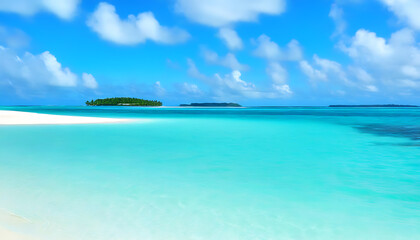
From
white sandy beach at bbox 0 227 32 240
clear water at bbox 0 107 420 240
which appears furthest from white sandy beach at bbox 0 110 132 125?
white sandy beach at bbox 0 227 32 240

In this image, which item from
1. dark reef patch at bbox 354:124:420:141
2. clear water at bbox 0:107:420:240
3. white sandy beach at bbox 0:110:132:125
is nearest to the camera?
clear water at bbox 0:107:420:240

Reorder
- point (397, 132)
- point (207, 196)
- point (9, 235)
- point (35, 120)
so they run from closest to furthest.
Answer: point (9, 235)
point (207, 196)
point (397, 132)
point (35, 120)

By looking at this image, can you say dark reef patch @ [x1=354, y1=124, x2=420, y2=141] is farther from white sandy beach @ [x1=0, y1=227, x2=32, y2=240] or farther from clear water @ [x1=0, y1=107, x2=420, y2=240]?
white sandy beach @ [x1=0, y1=227, x2=32, y2=240]

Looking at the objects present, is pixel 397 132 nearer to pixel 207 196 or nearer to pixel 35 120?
pixel 207 196

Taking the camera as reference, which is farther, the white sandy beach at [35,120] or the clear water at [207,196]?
the white sandy beach at [35,120]

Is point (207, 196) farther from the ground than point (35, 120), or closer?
closer

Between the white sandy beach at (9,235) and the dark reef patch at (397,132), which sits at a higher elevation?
the dark reef patch at (397,132)

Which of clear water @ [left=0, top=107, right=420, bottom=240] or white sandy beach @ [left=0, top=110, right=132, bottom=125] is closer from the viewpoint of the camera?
clear water @ [left=0, top=107, right=420, bottom=240]

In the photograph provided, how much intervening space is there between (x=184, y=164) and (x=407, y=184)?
16.8 feet

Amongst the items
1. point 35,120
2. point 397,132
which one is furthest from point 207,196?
point 35,120

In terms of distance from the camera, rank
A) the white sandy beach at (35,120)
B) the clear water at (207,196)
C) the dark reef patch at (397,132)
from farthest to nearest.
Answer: the white sandy beach at (35,120) → the dark reef patch at (397,132) → the clear water at (207,196)

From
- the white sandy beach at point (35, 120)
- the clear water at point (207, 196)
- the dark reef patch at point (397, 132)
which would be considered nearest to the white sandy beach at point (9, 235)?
the clear water at point (207, 196)

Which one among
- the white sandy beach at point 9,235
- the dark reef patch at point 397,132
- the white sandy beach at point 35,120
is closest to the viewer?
the white sandy beach at point 9,235

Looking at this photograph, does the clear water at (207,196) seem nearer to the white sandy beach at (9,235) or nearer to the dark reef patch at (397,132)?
the white sandy beach at (9,235)
